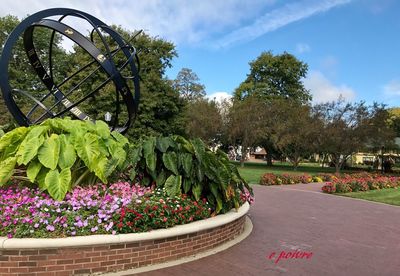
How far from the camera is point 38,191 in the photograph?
6359 millimetres

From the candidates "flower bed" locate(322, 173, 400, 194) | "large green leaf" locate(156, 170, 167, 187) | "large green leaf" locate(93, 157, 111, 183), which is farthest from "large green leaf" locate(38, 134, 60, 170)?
"flower bed" locate(322, 173, 400, 194)

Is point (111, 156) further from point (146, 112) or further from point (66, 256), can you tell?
point (146, 112)

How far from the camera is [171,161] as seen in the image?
6.77 metres

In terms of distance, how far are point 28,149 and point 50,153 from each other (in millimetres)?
339

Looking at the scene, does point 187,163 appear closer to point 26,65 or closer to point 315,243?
point 315,243

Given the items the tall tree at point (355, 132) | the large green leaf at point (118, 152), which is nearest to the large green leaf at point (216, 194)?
the large green leaf at point (118, 152)

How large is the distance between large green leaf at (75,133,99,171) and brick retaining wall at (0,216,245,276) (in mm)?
1957

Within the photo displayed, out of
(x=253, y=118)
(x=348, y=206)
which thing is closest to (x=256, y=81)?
(x=253, y=118)

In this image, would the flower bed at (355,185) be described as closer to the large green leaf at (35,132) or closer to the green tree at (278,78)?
the large green leaf at (35,132)

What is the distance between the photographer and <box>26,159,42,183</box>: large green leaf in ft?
20.0

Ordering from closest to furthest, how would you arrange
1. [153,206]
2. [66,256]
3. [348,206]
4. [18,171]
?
1. [66,256]
2. [153,206]
3. [18,171]
4. [348,206]

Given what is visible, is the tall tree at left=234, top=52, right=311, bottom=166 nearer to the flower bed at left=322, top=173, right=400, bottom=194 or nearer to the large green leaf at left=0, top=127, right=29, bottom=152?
the flower bed at left=322, top=173, right=400, bottom=194

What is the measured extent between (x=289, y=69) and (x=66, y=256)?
175 feet

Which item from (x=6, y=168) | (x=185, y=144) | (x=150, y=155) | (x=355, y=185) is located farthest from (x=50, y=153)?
(x=355, y=185)
